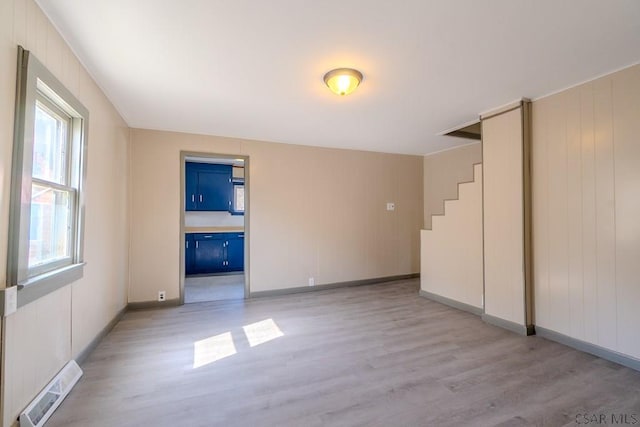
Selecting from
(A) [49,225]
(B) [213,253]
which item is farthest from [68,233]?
(B) [213,253]

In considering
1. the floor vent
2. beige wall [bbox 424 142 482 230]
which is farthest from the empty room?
beige wall [bbox 424 142 482 230]

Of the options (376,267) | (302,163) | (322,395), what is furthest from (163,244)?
(376,267)

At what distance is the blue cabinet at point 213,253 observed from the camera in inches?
231

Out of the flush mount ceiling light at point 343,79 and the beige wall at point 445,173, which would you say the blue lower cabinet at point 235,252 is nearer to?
the beige wall at point 445,173

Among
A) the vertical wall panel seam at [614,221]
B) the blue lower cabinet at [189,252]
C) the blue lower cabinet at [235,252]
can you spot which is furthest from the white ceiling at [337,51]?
the blue lower cabinet at [235,252]

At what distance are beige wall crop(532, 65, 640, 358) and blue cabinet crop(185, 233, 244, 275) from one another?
209 inches

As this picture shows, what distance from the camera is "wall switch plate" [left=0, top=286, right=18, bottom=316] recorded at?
1380 millimetres

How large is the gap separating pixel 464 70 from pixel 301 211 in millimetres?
3010

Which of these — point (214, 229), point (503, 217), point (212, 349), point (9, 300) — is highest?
point (503, 217)

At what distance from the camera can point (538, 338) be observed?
2.86 m

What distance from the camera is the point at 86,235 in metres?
2.46

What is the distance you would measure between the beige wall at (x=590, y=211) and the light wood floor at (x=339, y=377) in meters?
0.35

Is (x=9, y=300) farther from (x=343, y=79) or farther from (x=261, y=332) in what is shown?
(x=343, y=79)

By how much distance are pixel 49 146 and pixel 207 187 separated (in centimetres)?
406
